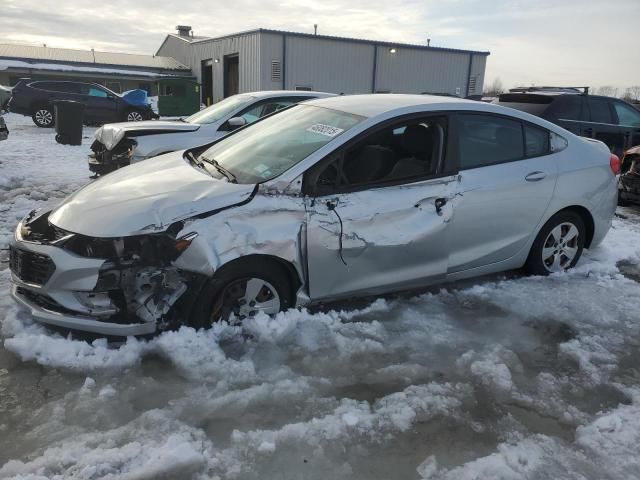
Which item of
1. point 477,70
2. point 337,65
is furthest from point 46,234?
point 477,70

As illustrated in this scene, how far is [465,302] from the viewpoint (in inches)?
174

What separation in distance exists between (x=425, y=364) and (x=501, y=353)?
558mm

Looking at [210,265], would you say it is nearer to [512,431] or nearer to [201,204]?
[201,204]

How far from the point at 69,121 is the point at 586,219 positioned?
452 inches

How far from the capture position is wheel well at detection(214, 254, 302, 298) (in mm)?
3390

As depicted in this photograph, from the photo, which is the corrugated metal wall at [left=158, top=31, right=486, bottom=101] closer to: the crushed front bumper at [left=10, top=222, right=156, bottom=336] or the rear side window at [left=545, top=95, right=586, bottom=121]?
the rear side window at [left=545, top=95, right=586, bottom=121]

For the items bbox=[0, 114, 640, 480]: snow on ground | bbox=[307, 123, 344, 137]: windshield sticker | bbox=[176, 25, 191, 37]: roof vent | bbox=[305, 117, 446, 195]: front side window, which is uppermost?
bbox=[176, 25, 191, 37]: roof vent

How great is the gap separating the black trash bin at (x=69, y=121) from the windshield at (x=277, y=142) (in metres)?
9.46

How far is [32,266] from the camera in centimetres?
331

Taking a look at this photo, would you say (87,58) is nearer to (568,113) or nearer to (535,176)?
(568,113)

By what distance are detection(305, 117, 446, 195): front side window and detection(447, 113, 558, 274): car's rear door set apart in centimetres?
20

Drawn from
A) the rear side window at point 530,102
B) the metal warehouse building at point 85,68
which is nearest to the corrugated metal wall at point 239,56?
the metal warehouse building at point 85,68

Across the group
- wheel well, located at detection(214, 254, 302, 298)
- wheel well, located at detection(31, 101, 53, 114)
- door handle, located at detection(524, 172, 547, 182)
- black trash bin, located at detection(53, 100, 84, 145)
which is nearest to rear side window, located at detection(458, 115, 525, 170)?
door handle, located at detection(524, 172, 547, 182)

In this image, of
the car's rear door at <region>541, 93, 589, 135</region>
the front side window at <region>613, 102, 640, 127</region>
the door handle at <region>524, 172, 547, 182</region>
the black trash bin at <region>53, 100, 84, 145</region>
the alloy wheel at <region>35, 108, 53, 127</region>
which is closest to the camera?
the door handle at <region>524, 172, 547, 182</region>
